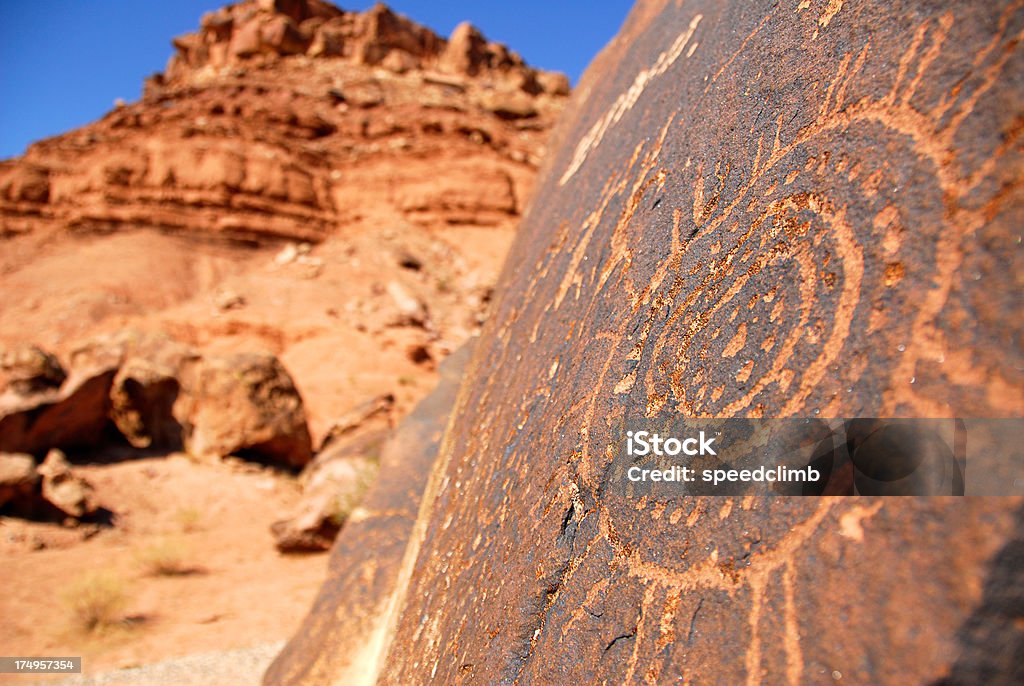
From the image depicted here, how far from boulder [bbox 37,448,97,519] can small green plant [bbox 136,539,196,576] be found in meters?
1.14

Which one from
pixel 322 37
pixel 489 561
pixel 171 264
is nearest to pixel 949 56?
pixel 489 561

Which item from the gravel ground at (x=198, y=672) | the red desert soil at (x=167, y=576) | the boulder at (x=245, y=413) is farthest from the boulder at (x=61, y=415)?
the gravel ground at (x=198, y=672)

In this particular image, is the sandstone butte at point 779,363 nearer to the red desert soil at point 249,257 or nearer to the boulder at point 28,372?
the red desert soil at point 249,257

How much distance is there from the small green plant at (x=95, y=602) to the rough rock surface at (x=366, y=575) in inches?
100

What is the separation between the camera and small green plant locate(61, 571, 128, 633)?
14.6 feet

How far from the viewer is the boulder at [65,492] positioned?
20.8 feet

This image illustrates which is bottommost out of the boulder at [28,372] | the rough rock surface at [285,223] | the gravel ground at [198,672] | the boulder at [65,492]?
the gravel ground at [198,672]

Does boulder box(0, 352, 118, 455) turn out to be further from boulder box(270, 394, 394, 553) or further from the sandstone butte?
the sandstone butte

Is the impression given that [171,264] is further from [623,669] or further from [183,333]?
[623,669]

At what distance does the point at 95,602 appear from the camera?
4.50 m

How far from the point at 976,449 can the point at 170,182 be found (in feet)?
60.9

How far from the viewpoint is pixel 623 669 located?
2.50ft

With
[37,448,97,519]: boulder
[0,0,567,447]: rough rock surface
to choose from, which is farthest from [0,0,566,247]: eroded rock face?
[37,448,97,519]: boulder

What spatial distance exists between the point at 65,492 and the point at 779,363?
7.45 meters
